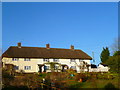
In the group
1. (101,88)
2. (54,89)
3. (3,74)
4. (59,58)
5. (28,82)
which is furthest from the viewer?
(59,58)

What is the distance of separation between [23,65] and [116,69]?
26501 millimetres

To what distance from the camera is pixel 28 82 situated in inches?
521

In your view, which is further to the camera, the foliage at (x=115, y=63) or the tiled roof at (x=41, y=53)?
the tiled roof at (x=41, y=53)

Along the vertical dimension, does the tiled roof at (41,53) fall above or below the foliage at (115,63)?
above

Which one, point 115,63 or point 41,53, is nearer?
point 115,63

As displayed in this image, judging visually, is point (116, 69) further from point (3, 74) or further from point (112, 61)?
point (3, 74)

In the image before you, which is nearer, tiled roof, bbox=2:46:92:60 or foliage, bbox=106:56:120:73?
foliage, bbox=106:56:120:73

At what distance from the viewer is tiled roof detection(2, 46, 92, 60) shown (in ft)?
132

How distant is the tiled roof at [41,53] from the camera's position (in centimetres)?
4031

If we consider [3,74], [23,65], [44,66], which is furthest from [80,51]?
[3,74]

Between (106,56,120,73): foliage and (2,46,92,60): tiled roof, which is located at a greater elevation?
(2,46,92,60): tiled roof

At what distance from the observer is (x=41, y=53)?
42.6 m

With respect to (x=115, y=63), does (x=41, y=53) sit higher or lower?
higher

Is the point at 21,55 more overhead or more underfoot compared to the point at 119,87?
more overhead
